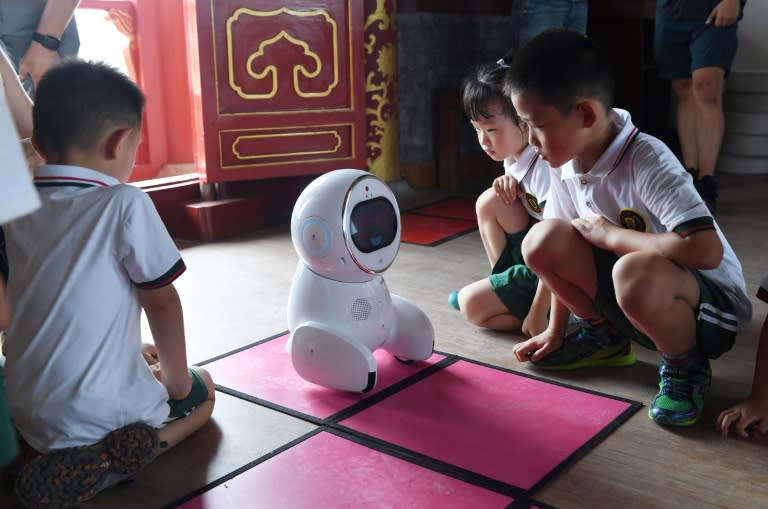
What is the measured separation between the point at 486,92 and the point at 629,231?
0.54 meters

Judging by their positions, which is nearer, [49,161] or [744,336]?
[49,161]

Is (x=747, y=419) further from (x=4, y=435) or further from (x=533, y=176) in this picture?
(x=4, y=435)

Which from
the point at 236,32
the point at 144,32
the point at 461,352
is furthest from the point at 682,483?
the point at 144,32

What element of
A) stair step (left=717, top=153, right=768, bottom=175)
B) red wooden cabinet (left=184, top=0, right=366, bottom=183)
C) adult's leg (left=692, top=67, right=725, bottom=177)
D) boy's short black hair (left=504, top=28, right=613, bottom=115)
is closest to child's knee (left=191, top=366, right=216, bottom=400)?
boy's short black hair (left=504, top=28, right=613, bottom=115)

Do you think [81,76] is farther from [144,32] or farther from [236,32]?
[144,32]

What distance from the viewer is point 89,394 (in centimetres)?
122

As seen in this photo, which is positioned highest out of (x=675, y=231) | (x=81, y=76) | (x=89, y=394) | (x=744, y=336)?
(x=81, y=76)

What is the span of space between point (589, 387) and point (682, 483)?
38cm

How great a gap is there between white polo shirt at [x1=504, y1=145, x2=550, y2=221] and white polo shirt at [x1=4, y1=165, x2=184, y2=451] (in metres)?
0.94

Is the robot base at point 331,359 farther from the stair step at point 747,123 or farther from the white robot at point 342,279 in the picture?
the stair step at point 747,123

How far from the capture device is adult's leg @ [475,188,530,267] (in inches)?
79.3

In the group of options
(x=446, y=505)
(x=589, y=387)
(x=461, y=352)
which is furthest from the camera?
(x=461, y=352)

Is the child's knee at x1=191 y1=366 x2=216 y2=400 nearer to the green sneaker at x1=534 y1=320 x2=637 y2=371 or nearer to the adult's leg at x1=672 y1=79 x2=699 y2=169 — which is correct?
the green sneaker at x1=534 y1=320 x2=637 y2=371

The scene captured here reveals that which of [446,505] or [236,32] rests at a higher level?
[236,32]
